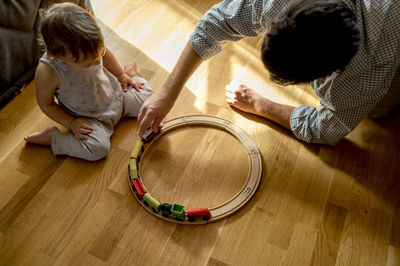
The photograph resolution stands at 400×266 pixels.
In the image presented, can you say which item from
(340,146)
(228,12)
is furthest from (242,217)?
(228,12)

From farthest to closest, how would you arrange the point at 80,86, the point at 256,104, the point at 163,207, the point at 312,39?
the point at 256,104 → the point at 80,86 → the point at 163,207 → the point at 312,39

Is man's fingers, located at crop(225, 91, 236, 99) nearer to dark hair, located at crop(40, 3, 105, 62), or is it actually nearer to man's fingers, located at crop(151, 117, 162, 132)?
man's fingers, located at crop(151, 117, 162, 132)

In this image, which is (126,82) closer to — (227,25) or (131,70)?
(131,70)

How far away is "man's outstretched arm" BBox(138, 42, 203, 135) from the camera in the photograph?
111 cm

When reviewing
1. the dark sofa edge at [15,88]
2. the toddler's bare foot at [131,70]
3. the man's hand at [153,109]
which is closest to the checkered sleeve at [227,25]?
the man's hand at [153,109]

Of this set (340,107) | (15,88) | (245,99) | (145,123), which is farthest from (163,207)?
(15,88)

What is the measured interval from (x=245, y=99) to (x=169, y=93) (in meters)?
0.34

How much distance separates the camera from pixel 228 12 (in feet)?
3.51

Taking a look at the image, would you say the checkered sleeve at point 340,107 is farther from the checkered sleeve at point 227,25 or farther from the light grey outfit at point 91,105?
the light grey outfit at point 91,105

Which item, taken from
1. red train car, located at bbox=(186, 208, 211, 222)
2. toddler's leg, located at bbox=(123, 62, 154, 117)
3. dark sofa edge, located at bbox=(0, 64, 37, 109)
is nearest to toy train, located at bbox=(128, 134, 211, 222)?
red train car, located at bbox=(186, 208, 211, 222)

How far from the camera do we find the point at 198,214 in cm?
105

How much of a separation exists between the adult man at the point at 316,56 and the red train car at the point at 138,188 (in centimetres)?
17

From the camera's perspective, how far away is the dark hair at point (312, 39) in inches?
29.4

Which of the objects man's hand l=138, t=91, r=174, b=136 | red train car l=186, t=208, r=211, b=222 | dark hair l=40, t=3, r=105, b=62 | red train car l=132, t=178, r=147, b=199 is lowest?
red train car l=132, t=178, r=147, b=199
